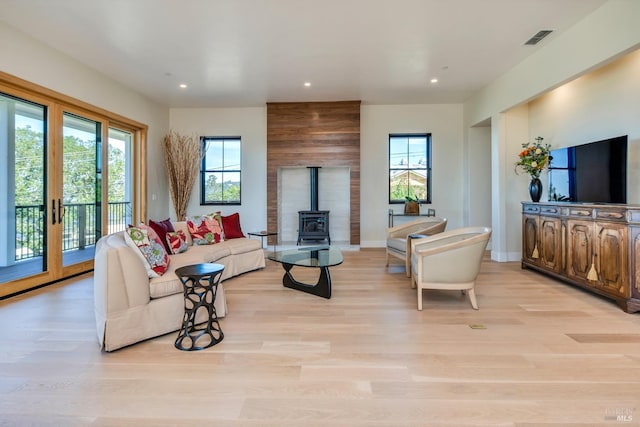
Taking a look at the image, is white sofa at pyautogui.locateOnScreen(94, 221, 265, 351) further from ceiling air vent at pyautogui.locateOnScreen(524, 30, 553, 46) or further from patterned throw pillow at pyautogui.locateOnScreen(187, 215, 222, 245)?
ceiling air vent at pyautogui.locateOnScreen(524, 30, 553, 46)

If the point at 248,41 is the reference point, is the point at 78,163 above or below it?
below

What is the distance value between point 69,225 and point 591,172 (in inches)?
272

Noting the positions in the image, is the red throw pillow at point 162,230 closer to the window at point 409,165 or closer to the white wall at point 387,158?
the white wall at point 387,158

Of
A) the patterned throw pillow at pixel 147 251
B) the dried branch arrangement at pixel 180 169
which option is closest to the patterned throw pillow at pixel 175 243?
the patterned throw pillow at pixel 147 251

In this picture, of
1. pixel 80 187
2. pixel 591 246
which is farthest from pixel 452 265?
pixel 80 187

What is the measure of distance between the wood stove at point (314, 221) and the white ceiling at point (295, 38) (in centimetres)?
190

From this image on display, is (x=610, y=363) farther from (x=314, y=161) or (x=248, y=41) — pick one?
(x=314, y=161)

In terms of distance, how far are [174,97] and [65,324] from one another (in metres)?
4.73

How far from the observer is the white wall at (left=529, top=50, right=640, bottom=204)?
357 centimetres

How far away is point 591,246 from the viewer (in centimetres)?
345

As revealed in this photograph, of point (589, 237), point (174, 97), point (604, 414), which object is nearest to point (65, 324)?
point (604, 414)

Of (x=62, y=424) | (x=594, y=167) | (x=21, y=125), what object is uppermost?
(x=21, y=125)

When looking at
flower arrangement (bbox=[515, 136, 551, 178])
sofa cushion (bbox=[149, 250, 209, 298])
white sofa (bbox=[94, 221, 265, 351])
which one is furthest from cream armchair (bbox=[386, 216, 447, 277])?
Result: sofa cushion (bbox=[149, 250, 209, 298])

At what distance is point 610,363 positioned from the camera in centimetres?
209
